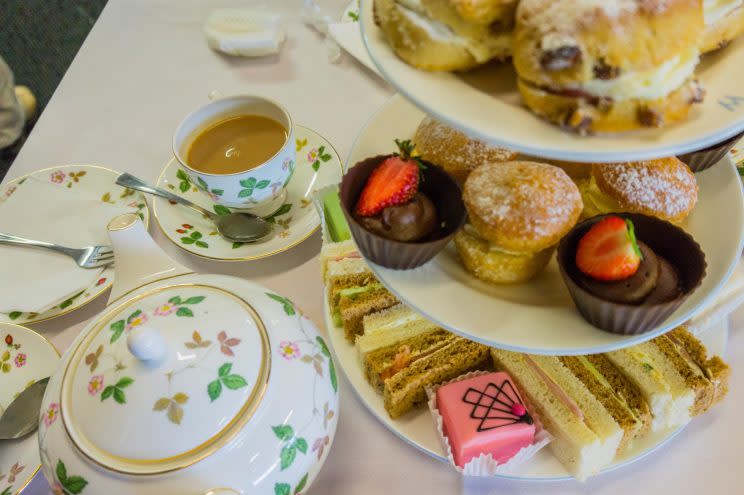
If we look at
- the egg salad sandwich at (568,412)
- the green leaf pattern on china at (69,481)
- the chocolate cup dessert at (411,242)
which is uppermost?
the chocolate cup dessert at (411,242)

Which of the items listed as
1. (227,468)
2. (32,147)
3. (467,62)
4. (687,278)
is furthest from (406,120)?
(32,147)

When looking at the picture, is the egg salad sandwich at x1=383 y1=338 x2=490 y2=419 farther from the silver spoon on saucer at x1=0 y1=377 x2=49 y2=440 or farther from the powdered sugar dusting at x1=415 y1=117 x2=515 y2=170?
the silver spoon on saucer at x1=0 y1=377 x2=49 y2=440

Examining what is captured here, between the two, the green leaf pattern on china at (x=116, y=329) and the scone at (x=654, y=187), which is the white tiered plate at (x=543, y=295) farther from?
the green leaf pattern on china at (x=116, y=329)

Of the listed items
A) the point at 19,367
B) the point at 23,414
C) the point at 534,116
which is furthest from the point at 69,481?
the point at 534,116

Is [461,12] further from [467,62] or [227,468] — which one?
[227,468]

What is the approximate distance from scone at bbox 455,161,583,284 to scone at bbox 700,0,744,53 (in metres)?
0.21

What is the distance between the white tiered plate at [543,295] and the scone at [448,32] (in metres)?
0.28

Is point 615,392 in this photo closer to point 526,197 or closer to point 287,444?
point 526,197

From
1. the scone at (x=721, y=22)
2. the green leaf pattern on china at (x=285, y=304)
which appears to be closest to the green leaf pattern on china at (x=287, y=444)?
the green leaf pattern on china at (x=285, y=304)

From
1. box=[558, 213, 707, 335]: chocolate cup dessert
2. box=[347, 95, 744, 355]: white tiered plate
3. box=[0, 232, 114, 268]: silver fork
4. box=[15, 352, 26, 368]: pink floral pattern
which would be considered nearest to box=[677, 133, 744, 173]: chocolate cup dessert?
box=[347, 95, 744, 355]: white tiered plate

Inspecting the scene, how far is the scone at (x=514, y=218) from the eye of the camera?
0.66 metres

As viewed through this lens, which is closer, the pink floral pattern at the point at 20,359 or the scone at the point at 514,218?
the scone at the point at 514,218

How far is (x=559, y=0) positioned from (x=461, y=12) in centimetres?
9

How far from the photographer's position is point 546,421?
2.63 feet
